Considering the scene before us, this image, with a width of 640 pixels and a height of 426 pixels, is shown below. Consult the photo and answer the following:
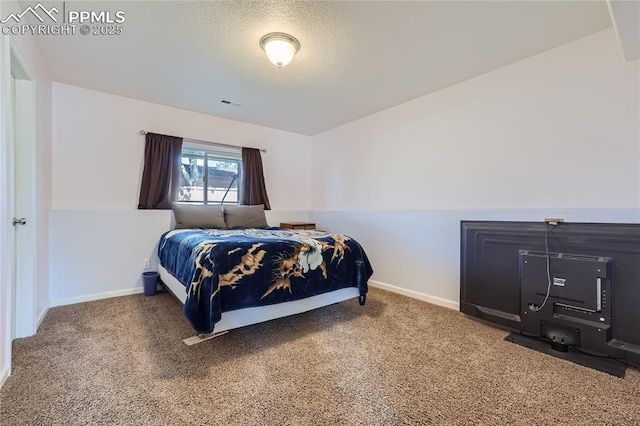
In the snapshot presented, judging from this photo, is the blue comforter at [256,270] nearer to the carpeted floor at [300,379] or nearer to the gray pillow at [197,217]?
the carpeted floor at [300,379]

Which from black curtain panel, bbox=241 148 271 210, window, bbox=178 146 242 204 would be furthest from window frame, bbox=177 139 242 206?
black curtain panel, bbox=241 148 271 210

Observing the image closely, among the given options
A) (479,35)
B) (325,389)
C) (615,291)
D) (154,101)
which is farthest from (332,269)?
(154,101)

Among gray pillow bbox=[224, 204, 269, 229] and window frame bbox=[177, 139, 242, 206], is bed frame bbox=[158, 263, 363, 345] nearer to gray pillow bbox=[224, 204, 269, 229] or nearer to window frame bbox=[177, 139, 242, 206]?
gray pillow bbox=[224, 204, 269, 229]

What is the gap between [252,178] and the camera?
13.8 feet

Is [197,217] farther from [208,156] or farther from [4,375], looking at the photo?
[4,375]

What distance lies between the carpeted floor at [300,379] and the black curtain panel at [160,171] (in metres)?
1.47

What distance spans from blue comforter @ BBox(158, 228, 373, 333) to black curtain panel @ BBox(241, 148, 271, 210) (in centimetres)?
158

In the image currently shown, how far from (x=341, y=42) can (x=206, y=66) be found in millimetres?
1233

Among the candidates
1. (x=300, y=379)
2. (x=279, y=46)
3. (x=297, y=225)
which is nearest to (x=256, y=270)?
(x=300, y=379)

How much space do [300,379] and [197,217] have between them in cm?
245

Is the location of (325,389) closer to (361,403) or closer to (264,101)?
(361,403)

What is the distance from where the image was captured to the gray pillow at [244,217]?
368 cm

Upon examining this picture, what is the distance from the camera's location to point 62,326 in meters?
2.34

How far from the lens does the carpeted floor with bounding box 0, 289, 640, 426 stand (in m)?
1.35
